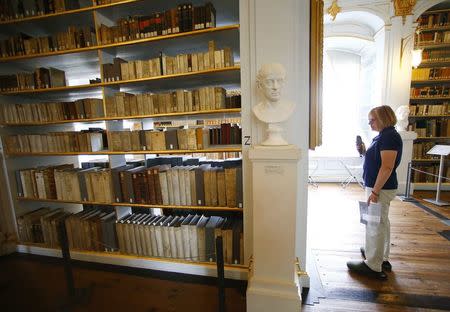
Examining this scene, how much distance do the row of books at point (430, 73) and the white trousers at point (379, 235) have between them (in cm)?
399

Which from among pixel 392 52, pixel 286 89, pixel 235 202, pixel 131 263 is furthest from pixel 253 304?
pixel 392 52

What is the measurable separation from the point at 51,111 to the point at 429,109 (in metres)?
6.56

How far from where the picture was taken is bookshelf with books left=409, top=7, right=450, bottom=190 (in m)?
4.30

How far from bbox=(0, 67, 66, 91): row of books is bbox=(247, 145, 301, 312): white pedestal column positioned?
95.0 inches

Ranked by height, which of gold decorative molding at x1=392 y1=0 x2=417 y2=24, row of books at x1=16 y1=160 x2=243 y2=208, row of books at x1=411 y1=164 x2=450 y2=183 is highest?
gold decorative molding at x1=392 y1=0 x2=417 y2=24

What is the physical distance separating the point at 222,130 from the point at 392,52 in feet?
14.7

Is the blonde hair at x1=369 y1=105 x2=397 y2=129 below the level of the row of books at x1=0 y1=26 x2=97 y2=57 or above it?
below

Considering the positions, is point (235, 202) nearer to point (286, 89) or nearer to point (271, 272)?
point (271, 272)

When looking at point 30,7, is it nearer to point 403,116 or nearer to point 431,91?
point 403,116

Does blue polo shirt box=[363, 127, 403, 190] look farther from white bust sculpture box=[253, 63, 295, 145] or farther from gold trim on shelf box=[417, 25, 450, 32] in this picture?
gold trim on shelf box=[417, 25, 450, 32]

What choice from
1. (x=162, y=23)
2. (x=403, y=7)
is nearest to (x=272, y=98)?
(x=162, y=23)

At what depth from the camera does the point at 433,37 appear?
14.2 ft

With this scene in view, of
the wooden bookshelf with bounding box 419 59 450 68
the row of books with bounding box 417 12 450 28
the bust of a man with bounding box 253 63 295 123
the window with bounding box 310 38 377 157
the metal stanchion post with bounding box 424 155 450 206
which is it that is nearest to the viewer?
the bust of a man with bounding box 253 63 295 123

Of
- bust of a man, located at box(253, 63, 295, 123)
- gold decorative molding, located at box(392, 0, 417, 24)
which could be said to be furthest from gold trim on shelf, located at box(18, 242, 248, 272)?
gold decorative molding, located at box(392, 0, 417, 24)
